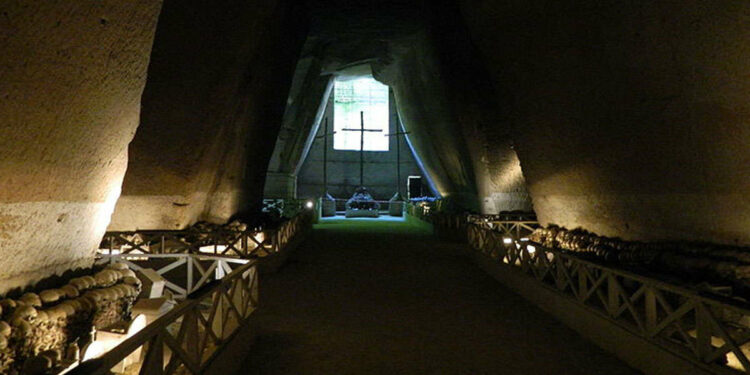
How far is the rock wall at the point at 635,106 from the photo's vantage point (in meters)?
5.33

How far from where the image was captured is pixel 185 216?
1060 centimetres

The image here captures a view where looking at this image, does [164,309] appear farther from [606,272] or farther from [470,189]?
[470,189]

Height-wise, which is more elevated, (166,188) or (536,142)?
(536,142)

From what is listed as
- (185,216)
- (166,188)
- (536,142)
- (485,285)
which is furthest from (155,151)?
(536,142)

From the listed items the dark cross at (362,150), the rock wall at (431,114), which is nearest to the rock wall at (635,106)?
the rock wall at (431,114)

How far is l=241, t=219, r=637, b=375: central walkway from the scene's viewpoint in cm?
450

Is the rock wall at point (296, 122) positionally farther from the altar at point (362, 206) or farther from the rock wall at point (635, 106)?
the rock wall at point (635, 106)

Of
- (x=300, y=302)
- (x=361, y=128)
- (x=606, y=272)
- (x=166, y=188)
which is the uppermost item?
(x=361, y=128)

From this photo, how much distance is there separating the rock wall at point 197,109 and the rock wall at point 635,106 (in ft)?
19.4

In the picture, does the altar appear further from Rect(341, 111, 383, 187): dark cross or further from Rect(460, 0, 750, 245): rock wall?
Rect(460, 0, 750, 245): rock wall

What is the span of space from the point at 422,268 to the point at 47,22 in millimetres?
8779

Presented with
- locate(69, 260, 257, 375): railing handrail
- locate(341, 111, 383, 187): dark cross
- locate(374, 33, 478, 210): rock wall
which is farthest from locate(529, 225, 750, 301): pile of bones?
locate(341, 111, 383, 187): dark cross

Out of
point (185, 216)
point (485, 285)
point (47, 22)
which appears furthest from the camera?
point (185, 216)

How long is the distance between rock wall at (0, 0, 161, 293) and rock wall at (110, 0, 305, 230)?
3656 mm
